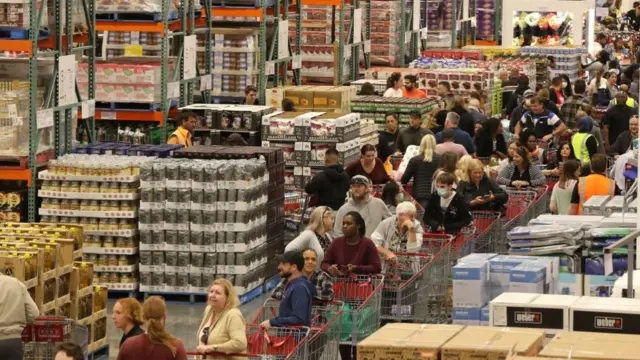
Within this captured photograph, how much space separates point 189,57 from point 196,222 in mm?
5484

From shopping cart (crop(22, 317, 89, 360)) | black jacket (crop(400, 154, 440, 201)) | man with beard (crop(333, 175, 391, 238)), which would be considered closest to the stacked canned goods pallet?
man with beard (crop(333, 175, 391, 238))

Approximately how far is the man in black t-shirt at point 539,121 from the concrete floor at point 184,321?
7.26m

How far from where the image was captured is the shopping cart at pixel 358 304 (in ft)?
41.5

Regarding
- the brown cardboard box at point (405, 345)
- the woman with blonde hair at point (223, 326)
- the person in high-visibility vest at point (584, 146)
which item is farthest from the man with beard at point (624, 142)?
the brown cardboard box at point (405, 345)

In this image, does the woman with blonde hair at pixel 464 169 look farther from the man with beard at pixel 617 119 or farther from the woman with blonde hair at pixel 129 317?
the man with beard at pixel 617 119

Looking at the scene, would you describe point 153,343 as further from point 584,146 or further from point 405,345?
point 584,146

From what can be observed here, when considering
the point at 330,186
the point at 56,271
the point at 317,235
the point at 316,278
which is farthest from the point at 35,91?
the point at 316,278

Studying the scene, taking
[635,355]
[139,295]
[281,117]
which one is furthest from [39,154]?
[635,355]

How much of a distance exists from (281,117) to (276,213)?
2385 mm

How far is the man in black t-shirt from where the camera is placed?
22.5 metres

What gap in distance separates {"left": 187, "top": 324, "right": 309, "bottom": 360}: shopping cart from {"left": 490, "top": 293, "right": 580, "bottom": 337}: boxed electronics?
2277mm

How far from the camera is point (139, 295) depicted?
1619 centimetres

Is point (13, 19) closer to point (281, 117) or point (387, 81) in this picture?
point (281, 117)

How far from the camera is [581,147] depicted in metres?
19.8
